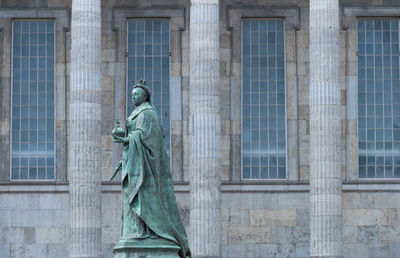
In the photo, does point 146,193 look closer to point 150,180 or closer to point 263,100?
point 150,180

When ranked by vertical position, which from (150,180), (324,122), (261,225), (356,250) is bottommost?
(356,250)

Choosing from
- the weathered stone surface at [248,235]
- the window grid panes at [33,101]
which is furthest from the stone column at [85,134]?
the weathered stone surface at [248,235]

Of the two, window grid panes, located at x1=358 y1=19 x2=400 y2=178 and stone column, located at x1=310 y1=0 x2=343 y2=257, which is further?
window grid panes, located at x1=358 y1=19 x2=400 y2=178

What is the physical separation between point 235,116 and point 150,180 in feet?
83.5

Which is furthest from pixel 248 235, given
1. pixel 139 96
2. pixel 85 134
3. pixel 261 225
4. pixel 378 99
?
pixel 139 96

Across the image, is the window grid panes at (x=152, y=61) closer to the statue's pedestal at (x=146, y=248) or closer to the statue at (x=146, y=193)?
the statue at (x=146, y=193)

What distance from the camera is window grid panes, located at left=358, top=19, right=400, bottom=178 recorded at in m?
50.7

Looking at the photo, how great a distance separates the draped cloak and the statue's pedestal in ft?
0.53

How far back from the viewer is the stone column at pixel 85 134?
45062 millimetres

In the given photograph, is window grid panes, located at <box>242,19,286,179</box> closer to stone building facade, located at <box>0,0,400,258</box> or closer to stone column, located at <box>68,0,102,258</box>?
stone building facade, located at <box>0,0,400,258</box>

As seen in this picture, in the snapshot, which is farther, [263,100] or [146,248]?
[263,100]

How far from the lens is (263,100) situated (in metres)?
51.0

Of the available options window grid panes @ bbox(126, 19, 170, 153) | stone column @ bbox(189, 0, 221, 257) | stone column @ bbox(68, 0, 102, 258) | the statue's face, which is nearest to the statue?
the statue's face

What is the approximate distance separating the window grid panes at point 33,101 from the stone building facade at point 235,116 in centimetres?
4
